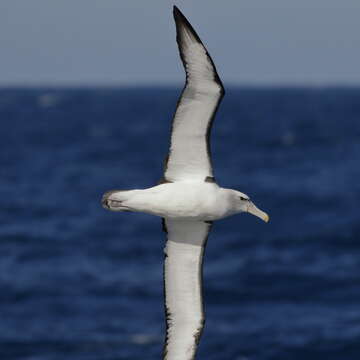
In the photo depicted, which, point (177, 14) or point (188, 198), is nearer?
point (177, 14)

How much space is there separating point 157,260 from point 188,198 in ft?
103

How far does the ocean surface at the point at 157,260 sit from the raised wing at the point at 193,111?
61.1ft

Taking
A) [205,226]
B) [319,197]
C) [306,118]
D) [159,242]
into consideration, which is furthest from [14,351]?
[306,118]

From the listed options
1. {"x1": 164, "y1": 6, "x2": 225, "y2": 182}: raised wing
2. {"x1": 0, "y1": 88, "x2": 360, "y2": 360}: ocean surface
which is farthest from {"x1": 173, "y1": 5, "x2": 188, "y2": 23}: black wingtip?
{"x1": 0, "y1": 88, "x2": 360, "y2": 360}: ocean surface

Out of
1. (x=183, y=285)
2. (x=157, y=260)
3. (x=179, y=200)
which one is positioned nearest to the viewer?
(x=179, y=200)

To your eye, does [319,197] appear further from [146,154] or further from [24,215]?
[146,154]

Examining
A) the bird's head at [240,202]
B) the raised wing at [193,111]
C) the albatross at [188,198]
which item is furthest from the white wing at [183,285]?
the raised wing at [193,111]

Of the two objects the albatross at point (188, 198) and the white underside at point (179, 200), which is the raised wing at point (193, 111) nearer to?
the albatross at point (188, 198)

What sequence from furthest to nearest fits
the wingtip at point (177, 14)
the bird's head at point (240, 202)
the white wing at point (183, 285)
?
the white wing at point (183, 285), the bird's head at point (240, 202), the wingtip at point (177, 14)

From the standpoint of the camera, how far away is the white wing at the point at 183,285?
14.2 metres

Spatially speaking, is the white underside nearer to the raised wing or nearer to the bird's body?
the bird's body

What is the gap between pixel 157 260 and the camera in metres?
44.7

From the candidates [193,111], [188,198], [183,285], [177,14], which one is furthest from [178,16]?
[183,285]

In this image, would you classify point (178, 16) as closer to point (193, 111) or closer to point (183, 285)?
point (193, 111)
